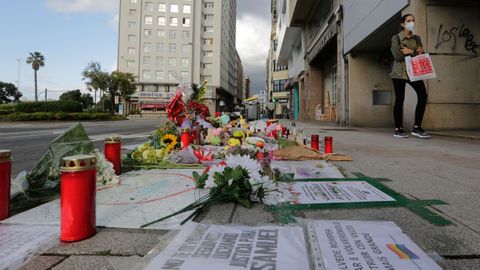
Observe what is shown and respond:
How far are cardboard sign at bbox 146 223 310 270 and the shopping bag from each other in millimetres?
6026

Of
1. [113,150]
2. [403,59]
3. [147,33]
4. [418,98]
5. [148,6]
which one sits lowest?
[113,150]

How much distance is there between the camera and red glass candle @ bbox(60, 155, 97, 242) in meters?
1.54

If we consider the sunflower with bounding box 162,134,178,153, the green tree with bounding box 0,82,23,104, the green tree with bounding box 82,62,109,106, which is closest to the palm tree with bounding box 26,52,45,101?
the green tree with bounding box 82,62,109,106

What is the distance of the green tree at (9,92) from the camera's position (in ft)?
316

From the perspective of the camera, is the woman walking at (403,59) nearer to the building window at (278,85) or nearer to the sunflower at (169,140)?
the sunflower at (169,140)

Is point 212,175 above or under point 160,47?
under

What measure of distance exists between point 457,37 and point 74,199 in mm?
9598

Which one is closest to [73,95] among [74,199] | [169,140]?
[169,140]

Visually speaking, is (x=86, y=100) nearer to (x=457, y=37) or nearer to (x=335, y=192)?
(x=457, y=37)

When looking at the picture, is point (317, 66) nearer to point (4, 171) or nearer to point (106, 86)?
point (4, 171)

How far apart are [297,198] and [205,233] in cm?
90

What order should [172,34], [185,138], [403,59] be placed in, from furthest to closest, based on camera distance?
[172,34] → [403,59] → [185,138]

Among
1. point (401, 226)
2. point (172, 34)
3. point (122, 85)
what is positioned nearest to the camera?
Answer: point (401, 226)

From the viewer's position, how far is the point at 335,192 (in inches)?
94.0
